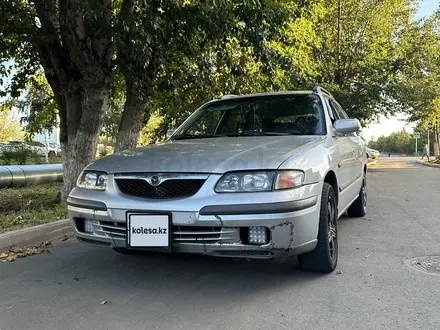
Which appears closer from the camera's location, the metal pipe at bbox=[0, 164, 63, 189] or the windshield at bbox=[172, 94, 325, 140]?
the windshield at bbox=[172, 94, 325, 140]

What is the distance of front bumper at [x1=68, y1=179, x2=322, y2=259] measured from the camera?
297 centimetres

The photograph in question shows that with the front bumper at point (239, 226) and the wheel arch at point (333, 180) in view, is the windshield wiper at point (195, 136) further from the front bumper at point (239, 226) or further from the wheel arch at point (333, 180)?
the front bumper at point (239, 226)

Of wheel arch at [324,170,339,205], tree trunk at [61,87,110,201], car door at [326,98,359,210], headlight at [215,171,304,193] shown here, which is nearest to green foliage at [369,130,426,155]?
tree trunk at [61,87,110,201]

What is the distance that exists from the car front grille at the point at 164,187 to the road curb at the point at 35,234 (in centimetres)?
232

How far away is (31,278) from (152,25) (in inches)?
170

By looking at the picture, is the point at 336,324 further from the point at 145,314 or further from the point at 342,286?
the point at 145,314

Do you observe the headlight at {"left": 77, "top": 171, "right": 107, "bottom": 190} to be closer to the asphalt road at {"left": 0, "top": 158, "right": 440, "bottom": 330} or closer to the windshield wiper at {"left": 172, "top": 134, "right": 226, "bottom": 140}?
the asphalt road at {"left": 0, "top": 158, "right": 440, "bottom": 330}

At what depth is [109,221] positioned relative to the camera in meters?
3.29

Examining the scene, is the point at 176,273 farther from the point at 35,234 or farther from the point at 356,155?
the point at 356,155

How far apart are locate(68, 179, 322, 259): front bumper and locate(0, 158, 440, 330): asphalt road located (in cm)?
38

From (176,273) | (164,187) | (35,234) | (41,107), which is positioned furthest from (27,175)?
(164,187)

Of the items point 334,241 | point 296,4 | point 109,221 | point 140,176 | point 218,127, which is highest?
point 296,4

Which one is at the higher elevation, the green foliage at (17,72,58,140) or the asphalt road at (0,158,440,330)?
the green foliage at (17,72,58,140)

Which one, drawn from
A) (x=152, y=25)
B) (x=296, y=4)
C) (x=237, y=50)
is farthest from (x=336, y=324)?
(x=237, y=50)
